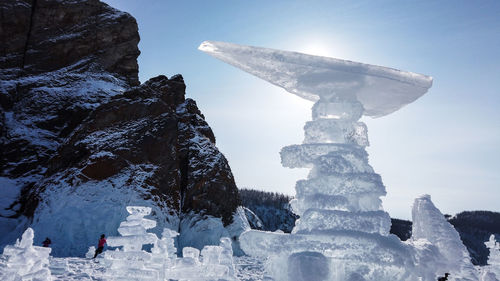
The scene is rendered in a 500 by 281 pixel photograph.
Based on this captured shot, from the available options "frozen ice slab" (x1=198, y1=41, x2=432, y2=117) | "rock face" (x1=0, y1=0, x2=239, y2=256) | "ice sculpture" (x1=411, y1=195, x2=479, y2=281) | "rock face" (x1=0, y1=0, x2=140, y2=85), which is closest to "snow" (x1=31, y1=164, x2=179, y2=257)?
"rock face" (x1=0, y1=0, x2=239, y2=256)

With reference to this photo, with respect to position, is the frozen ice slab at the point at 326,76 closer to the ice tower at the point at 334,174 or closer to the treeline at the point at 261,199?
the ice tower at the point at 334,174

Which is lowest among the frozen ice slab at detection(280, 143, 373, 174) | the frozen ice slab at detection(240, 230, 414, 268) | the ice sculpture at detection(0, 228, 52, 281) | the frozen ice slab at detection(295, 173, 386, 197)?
the ice sculpture at detection(0, 228, 52, 281)

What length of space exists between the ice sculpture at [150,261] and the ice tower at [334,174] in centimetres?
Answer: 59

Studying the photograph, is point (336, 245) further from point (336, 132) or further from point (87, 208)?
point (87, 208)

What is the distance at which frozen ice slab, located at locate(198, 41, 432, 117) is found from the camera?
7406 mm

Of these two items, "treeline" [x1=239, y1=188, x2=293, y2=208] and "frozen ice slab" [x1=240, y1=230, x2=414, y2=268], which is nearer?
"frozen ice slab" [x1=240, y1=230, x2=414, y2=268]

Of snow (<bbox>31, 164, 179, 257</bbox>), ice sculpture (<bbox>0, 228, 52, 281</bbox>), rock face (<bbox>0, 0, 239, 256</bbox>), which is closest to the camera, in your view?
ice sculpture (<bbox>0, 228, 52, 281</bbox>)

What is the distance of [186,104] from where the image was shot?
35438 mm

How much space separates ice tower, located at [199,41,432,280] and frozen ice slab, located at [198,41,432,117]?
0.02 m

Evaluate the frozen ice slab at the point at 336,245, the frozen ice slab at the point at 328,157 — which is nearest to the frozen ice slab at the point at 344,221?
the frozen ice slab at the point at 336,245

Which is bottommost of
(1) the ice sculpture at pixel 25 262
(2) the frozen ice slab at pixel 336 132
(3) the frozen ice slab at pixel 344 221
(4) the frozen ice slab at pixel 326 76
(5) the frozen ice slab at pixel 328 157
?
(1) the ice sculpture at pixel 25 262

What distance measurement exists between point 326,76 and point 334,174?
6.19 ft

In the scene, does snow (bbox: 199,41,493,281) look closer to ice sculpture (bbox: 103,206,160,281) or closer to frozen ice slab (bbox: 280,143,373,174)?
frozen ice slab (bbox: 280,143,373,174)

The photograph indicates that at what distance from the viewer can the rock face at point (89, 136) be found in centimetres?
2517
